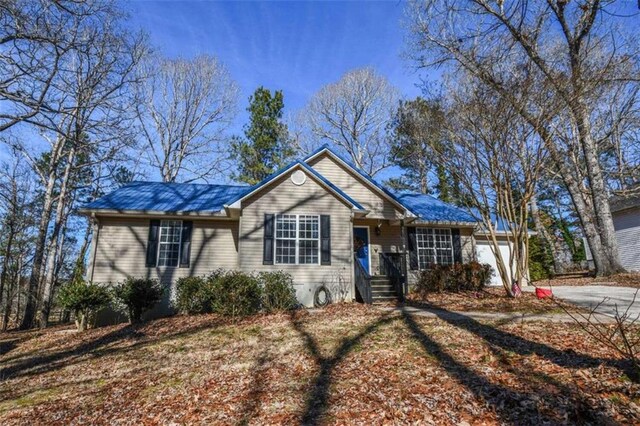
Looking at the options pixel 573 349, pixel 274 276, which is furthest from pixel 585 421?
pixel 274 276

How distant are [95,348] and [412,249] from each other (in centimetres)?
1146

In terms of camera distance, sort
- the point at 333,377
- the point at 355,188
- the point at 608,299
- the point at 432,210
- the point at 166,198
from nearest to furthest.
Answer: the point at 333,377 → the point at 608,299 → the point at 166,198 → the point at 355,188 → the point at 432,210

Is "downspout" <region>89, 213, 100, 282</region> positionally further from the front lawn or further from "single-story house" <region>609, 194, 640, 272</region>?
"single-story house" <region>609, 194, 640, 272</region>

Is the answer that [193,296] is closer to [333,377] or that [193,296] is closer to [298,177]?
[298,177]

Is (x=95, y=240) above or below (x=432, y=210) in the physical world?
below

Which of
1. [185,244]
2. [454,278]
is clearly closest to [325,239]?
[185,244]

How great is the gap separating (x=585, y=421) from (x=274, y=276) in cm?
835

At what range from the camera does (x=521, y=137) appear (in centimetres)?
1048

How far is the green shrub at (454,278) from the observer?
44.4ft

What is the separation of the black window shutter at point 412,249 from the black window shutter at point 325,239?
4.47 meters

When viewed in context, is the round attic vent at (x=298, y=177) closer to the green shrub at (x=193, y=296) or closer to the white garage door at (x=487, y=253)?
the green shrub at (x=193, y=296)

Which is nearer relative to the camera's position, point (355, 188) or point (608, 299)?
point (608, 299)

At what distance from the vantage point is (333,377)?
520 cm

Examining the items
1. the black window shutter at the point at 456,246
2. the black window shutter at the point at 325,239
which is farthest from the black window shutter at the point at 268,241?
the black window shutter at the point at 456,246
